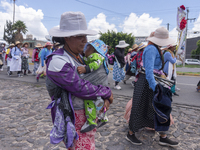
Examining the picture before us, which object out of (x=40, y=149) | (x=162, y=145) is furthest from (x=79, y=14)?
(x=162, y=145)

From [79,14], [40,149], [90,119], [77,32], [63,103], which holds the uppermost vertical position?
[79,14]

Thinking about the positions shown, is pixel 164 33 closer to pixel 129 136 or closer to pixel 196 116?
pixel 129 136

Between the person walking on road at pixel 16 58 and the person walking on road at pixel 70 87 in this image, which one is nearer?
the person walking on road at pixel 70 87

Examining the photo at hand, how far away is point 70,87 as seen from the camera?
138 centimetres

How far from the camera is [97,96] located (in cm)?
149

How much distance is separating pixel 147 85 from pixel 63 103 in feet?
6.09

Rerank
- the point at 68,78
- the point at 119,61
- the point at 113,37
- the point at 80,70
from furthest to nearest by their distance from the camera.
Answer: the point at 113,37 → the point at 119,61 → the point at 80,70 → the point at 68,78

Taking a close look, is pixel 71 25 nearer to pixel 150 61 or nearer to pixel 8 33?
pixel 150 61

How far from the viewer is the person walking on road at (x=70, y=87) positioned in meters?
1.37

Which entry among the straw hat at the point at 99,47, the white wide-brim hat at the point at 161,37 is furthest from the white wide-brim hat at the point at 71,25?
the white wide-brim hat at the point at 161,37

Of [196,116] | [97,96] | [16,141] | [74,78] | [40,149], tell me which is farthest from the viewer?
[196,116]

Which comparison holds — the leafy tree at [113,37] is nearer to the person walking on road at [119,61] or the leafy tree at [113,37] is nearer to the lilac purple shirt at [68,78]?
the person walking on road at [119,61]

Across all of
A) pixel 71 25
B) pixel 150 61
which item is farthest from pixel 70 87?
pixel 150 61

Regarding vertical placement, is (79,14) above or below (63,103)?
above
